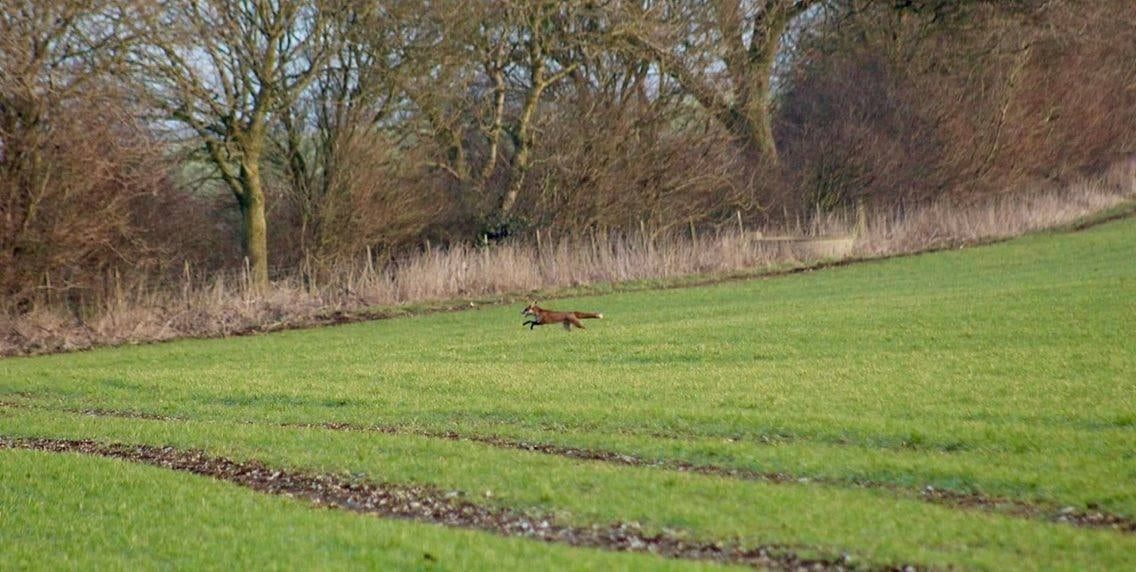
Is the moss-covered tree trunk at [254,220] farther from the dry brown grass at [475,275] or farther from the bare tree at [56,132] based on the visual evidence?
the bare tree at [56,132]

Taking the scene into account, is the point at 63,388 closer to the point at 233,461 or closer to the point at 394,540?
the point at 233,461

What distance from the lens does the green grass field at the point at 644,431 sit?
826 cm

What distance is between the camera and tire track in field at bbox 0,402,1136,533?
848cm

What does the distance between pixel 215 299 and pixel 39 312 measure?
355 cm

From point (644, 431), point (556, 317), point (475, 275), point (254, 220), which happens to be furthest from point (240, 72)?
point (644, 431)

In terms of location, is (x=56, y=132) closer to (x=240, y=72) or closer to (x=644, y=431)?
(x=240, y=72)

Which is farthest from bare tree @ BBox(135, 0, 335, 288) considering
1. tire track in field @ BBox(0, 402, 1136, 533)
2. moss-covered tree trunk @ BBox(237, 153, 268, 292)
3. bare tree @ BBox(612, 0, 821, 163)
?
tire track in field @ BBox(0, 402, 1136, 533)

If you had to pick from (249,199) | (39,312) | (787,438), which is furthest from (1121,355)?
(249,199)

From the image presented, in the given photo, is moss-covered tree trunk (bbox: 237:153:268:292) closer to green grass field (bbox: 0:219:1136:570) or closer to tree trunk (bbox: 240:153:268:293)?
tree trunk (bbox: 240:153:268:293)

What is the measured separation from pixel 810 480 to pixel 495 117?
28053 millimetres

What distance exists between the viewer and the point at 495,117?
36844mm

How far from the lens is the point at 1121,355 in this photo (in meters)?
15.0

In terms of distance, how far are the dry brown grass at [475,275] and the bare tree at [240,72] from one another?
2.39 meters

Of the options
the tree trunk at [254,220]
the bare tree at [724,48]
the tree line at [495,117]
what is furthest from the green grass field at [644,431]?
the bare tree at [724,48]
